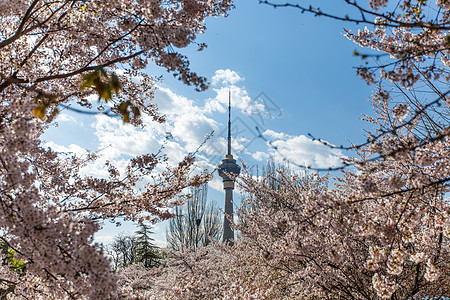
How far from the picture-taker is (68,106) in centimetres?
339

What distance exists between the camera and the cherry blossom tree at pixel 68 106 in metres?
1.72

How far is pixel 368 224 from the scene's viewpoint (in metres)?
3.00

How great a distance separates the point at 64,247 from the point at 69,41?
3.63 m

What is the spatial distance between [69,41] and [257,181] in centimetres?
544


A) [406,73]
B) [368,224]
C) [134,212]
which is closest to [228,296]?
[134,212]

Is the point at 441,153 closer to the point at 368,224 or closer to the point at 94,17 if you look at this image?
the point at 368,224

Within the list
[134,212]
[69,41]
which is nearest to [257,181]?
[134,212]

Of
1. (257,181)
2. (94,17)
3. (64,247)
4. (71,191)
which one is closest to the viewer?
(64,247)

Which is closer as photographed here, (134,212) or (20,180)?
(20,180)

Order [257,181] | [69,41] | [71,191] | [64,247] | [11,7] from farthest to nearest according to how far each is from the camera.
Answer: [257,181]
[71,191]
[69,41]
[11,7]
[64,247]

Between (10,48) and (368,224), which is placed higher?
(10,48)

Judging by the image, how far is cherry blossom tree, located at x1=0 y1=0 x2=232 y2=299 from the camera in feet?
5.65

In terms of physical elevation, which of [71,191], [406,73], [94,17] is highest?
[94,17]

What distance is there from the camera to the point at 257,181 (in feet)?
25.9
